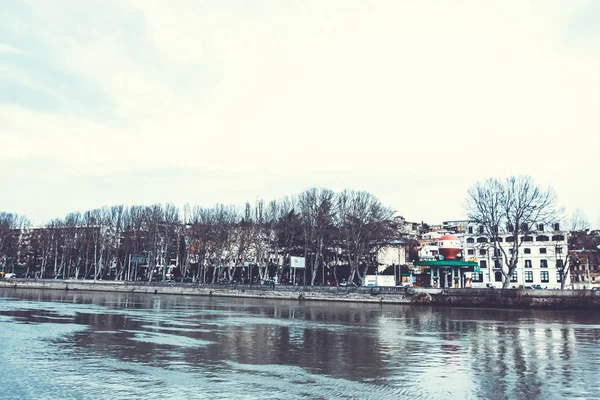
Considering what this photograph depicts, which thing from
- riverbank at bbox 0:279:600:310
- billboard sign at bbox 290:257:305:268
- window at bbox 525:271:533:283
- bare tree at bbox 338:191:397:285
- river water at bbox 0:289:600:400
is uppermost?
bare tree at bbox 338:191:397:285

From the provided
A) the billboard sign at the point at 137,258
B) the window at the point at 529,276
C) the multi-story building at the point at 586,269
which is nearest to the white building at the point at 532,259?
the window at the point at 529,276

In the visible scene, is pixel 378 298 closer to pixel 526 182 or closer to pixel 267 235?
pixel 526 182

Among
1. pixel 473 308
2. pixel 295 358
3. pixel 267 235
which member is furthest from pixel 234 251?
pixel 295 358

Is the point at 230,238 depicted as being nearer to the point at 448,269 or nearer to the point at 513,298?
the point at 448,269

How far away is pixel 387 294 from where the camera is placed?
7056cm

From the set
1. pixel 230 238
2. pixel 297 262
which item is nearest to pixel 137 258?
pixel 230 238

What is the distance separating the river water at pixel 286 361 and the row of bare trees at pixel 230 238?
2136 inches

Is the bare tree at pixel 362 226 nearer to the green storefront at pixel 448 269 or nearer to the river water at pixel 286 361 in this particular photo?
the green storefront at pixel 448 269

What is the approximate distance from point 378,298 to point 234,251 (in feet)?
148

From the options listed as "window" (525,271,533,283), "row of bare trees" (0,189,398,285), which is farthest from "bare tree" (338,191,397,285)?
"window" (525,271,533,283)

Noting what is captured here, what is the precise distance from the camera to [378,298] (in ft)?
233

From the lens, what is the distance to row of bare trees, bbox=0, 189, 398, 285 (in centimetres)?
9381

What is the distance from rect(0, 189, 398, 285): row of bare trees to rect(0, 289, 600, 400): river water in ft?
178

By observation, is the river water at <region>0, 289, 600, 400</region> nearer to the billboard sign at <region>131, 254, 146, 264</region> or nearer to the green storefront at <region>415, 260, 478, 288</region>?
the green storefront at <region>415, 260, 478, 288</region>
